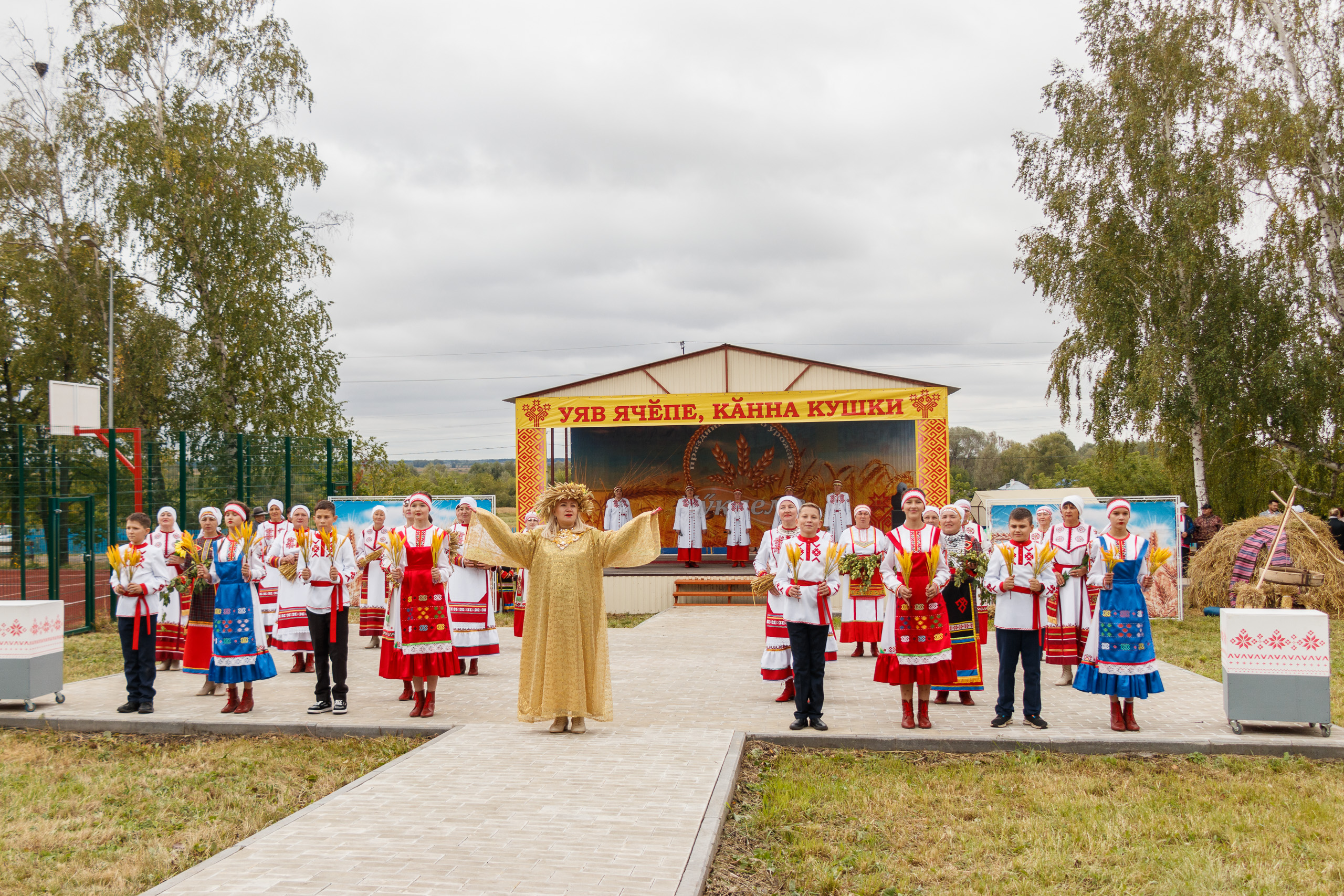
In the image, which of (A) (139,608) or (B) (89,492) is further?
(B) (89,492)

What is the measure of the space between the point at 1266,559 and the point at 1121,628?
→ 29.1 feet

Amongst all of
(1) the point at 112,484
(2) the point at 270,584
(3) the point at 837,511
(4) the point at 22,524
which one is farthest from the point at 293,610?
(3) the point at 837,511

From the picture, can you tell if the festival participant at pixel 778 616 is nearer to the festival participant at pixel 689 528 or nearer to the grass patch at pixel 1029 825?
the grass patch at pixel 1029 825

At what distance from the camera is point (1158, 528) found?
44.9ft

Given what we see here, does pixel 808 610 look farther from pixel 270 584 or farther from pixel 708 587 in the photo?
pixel 708 587

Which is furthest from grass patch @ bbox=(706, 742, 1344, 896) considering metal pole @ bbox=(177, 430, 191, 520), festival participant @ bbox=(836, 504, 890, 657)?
metal pole @ bbox=(177, 430, 191, 520)

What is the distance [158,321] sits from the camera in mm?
20297

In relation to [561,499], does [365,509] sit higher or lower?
lower

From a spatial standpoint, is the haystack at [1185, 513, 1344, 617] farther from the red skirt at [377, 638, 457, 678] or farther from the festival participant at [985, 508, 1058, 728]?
the red skirt at [377, 638, 457, 678]

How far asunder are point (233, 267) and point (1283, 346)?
2087 cm

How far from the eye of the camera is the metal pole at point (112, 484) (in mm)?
12523

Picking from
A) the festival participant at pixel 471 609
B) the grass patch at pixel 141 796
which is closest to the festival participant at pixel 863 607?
the festival participant at pixel 471 609

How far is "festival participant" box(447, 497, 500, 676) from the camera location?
9.58 m

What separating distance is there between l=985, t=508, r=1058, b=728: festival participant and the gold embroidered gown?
2544 millimetres
